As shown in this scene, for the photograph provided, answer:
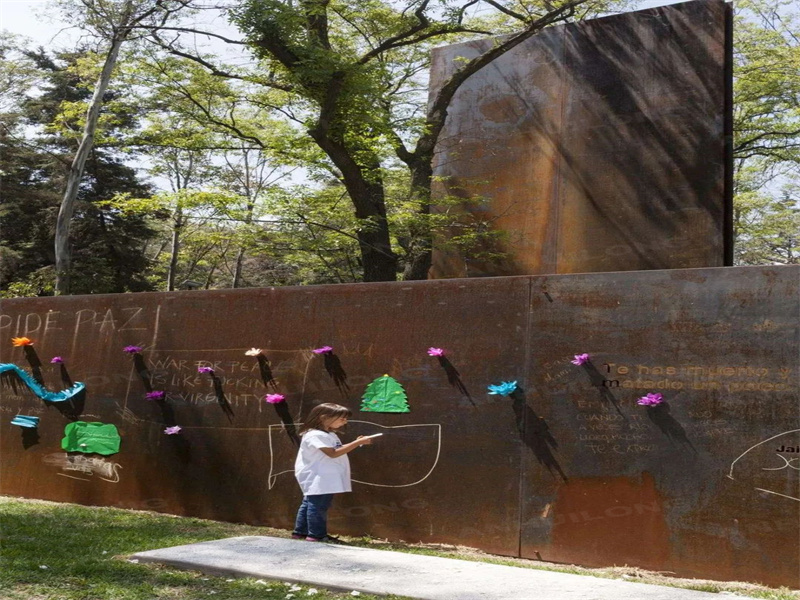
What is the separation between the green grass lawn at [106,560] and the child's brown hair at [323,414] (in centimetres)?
120

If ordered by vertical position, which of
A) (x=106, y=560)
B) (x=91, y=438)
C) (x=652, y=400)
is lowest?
(x=106, y=560)

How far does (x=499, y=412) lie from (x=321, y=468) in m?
1.58

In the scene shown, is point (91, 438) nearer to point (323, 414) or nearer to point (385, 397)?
point (323, 414)

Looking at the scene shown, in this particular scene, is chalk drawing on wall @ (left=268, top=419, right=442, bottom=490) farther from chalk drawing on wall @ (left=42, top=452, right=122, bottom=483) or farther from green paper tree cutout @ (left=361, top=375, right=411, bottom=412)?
chalk drawing on wall @ (left=42, top=452, right=122, bottom=483)

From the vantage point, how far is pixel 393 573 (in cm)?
547

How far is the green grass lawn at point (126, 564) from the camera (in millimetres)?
4965

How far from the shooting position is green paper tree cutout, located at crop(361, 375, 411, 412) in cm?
748

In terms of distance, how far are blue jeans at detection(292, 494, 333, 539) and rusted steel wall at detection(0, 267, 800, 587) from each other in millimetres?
554

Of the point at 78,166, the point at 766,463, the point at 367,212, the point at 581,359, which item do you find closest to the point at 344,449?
the point at 581,359

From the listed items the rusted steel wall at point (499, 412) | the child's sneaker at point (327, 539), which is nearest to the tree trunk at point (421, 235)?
the rusted steel wall at point (499, 412)

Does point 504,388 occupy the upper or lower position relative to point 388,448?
upper

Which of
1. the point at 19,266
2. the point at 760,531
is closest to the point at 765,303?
the point at 760,531

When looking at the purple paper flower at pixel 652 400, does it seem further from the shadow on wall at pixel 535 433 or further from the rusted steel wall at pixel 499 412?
the shadow on wall at pixel 535 433

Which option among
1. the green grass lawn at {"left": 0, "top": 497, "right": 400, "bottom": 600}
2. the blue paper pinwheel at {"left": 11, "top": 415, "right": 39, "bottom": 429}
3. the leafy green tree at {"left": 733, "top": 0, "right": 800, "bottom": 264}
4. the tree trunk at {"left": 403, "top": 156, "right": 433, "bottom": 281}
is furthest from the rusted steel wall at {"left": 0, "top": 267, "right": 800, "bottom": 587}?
the leafy green tree at {"left": 733, "top": 0, "right": 800, "bottom": 264}
